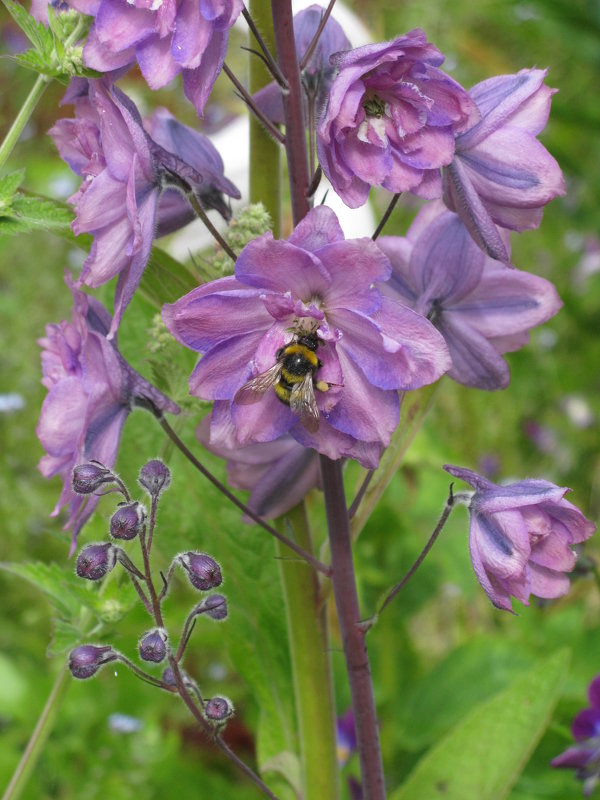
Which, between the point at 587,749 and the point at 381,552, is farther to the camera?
the point at 381,552

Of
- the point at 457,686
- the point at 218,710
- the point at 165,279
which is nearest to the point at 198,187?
the point at 165,279

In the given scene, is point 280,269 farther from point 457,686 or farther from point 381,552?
point 381,552

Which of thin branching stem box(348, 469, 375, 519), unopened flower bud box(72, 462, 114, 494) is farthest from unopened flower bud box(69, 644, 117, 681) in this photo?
thin branching stem box(348, 469, 375, 519)

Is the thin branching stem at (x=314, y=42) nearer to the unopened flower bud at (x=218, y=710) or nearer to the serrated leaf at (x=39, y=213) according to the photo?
the serrated leaf at (x=39, y=213)

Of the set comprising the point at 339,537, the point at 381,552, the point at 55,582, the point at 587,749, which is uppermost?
the point at 339,537

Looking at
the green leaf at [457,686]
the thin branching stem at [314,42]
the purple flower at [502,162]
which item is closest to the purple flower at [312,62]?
the thin branching stem at [314,42]

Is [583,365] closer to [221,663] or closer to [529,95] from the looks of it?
[221,663]

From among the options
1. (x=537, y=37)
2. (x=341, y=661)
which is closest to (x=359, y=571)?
(x=341, y=661)
